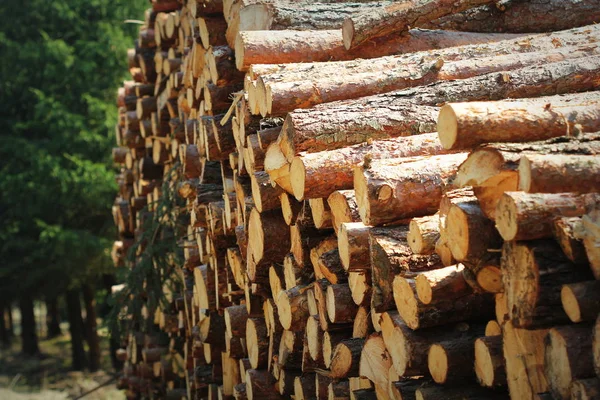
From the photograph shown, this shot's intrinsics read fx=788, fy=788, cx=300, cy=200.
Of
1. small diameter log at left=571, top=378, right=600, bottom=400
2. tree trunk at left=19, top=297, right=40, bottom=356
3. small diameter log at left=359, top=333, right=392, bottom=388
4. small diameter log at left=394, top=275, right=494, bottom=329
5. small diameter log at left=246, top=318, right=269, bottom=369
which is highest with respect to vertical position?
small diameter log at left=394, top=275, right=494, bottom=329

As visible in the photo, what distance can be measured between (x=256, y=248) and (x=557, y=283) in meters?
2.07

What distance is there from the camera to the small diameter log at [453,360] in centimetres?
280

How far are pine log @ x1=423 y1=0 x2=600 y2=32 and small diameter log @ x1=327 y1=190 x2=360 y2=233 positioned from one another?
7.43ft

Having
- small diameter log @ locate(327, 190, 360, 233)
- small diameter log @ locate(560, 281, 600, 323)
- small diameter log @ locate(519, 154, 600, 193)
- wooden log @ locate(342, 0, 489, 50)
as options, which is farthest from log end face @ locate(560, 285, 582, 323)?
wooden log @ locate(342, 0, 489, 50)

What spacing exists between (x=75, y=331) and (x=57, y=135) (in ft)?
12.7

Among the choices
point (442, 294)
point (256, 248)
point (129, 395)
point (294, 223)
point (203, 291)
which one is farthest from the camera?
point (129, 395)

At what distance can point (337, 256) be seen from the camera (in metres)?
3.50

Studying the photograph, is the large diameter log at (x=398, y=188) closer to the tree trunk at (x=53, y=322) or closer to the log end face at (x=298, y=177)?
the log end face at (x=298, y=177)

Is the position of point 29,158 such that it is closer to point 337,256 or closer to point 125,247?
point 125,247

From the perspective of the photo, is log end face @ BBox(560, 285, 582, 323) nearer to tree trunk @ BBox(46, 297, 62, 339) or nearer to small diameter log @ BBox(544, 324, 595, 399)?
small diameter log @ BBox(544, 324, 595, 399)

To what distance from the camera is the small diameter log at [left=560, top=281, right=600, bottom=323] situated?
2.30 m

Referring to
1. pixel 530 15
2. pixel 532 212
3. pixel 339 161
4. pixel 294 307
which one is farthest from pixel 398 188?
pixel 530 15

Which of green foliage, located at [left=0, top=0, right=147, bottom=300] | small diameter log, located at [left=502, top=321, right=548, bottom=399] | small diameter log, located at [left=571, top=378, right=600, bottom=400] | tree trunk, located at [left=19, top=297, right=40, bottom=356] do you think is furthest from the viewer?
tree trunk, located at [left=19, top=297, right=40, bottom=356]

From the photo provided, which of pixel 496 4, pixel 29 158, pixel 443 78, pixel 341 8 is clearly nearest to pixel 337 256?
pixel 443 78
